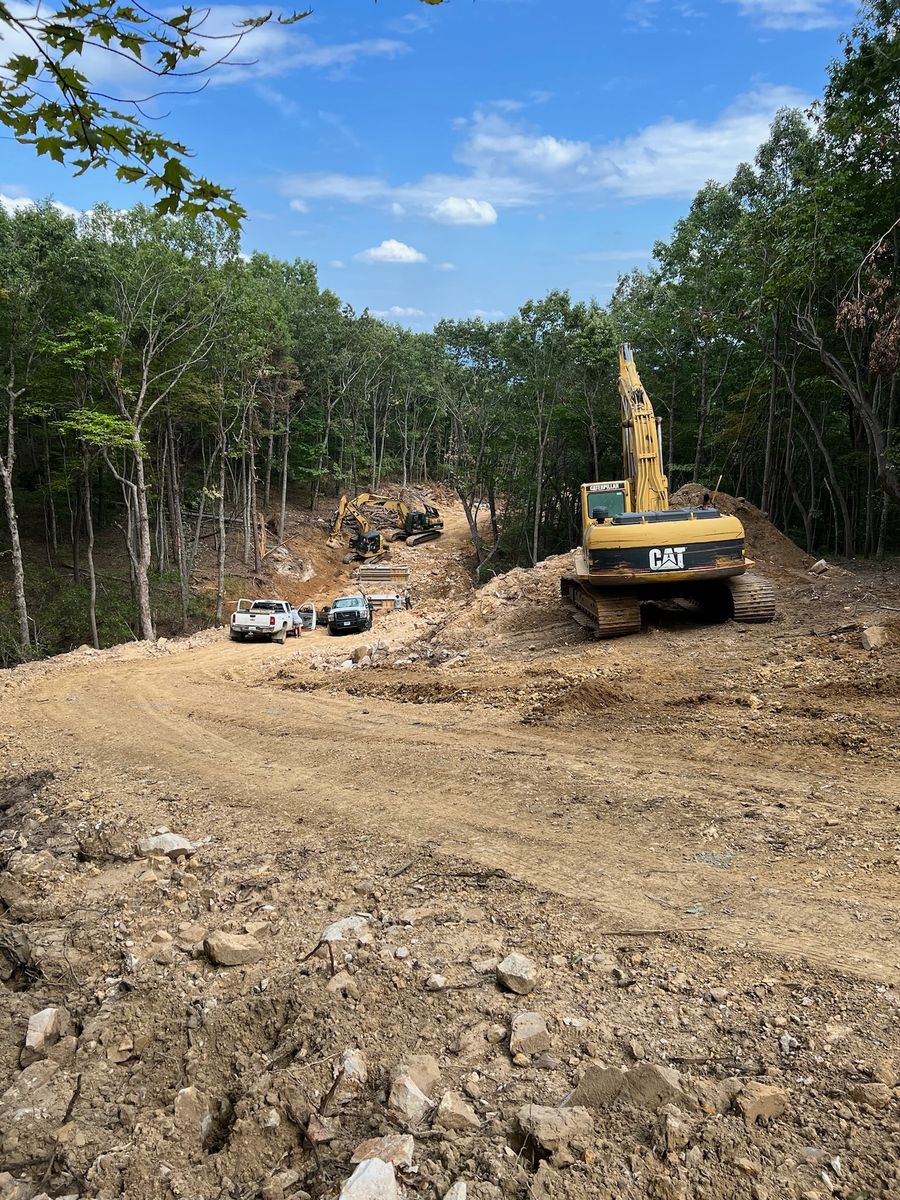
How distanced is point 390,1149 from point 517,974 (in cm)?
105

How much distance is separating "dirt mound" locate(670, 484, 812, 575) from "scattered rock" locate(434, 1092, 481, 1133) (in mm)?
14468

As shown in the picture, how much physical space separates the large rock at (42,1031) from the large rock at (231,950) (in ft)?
2.28

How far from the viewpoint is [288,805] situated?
6.02 meters

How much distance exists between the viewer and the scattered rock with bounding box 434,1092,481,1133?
94.1 inches

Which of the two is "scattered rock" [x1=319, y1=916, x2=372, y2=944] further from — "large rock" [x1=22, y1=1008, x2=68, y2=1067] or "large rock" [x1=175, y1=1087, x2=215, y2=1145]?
"large rock" [x1=22, y1=1008, x2=68, y2=1067]

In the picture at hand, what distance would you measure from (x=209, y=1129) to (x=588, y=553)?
9.36m

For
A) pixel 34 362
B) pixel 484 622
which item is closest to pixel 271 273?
pixel 34 362

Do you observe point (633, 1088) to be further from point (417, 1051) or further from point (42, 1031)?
point (42, 1031)

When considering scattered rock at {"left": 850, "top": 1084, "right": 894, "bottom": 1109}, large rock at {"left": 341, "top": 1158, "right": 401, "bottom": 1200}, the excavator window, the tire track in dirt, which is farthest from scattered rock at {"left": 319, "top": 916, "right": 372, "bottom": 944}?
the excavator window

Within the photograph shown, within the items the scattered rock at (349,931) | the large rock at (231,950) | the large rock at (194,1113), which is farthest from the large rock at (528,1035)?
the large rock at (231,950)

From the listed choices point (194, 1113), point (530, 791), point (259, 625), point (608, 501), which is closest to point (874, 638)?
point (530, 791)

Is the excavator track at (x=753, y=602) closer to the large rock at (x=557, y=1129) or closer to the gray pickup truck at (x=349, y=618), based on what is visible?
the large rock at (x=557, y=1129)

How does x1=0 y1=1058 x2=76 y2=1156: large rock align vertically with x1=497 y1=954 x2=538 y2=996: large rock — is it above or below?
below

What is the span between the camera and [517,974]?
3197 millimetres
